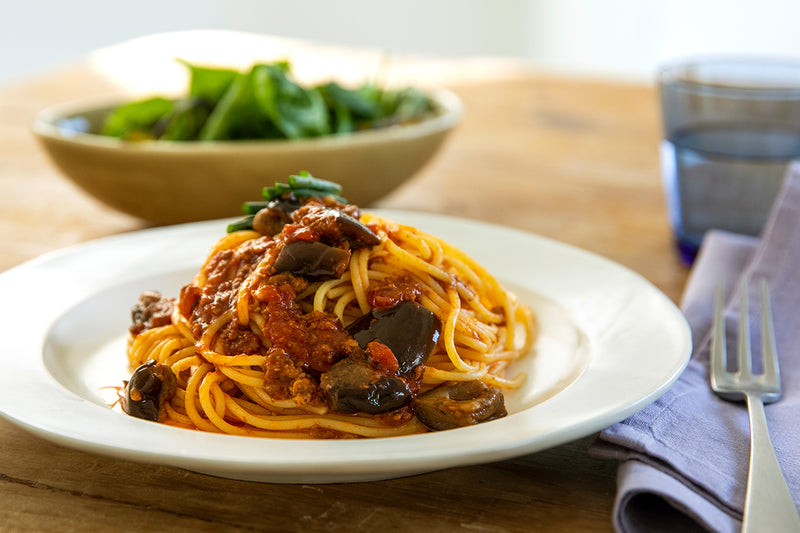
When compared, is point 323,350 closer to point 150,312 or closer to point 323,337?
point 323,337

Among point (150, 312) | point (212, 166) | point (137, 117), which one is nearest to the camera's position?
point (150, 312)

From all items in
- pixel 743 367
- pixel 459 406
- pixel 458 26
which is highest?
pixel 459 406

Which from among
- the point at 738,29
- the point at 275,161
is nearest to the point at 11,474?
the point at 275,161

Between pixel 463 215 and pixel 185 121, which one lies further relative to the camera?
pixel 463 215

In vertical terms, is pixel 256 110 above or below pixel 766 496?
above

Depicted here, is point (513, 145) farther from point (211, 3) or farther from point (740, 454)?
point (211, 3)

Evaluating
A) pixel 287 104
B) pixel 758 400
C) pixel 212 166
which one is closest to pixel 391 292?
pixel 758 400

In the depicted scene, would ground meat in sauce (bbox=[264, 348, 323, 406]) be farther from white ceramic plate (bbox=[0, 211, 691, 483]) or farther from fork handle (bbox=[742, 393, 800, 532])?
fork handle (bbox=[742, 393, 800, 532])
